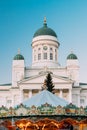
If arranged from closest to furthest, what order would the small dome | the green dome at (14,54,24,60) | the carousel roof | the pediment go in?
the carousel roof, the pediment, the green dome at (14,54,24,60), the small dome

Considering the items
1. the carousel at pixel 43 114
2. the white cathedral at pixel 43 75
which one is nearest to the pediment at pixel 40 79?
the white cathedral at pixel 43 75

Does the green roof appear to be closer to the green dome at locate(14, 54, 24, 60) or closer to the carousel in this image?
the green dome at locate(14, 54, 24, 60)

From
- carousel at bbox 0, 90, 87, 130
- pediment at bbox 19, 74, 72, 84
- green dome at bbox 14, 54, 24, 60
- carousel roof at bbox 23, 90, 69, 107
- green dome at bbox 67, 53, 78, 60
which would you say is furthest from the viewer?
green dome at bbox 14, 54, 24, 60

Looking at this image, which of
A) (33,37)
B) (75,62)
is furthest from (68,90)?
(33,37)

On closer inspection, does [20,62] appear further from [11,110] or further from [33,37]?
[11,110]

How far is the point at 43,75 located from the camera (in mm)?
82750

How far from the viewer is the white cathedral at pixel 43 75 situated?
82125 mm

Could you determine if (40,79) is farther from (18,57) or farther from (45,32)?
(45,32)

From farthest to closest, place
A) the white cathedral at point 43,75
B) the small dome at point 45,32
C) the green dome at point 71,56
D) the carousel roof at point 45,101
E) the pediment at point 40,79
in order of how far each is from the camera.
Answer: the small dome at point 45,32 → the green dome at point 71,56 → the white cathedral at point 43,75 → the pediment at point 40,79 → the carousel roof at point 45,101

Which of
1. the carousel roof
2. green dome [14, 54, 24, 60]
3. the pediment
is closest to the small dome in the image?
green dome [14, 54, 24, 60]

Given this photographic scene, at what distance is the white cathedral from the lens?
3233 inches

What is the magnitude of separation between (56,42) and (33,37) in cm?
534

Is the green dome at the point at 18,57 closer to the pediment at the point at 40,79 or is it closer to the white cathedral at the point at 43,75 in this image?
the white cathedral at the point at 43,75

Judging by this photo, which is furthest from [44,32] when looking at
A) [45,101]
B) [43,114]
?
[43,114]
